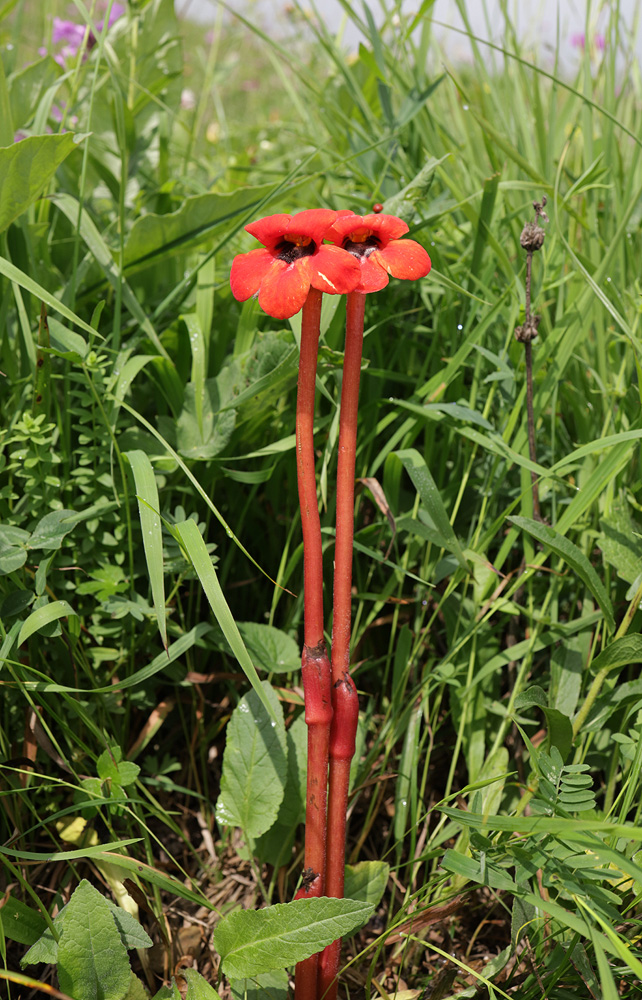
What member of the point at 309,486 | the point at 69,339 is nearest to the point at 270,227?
the point at 309,486

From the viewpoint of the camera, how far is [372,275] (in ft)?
2.93

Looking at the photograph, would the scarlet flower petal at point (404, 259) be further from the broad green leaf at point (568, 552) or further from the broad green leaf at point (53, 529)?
the broad green leaf at point (53, 529)

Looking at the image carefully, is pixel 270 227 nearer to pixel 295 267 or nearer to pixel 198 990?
pixel 295 267

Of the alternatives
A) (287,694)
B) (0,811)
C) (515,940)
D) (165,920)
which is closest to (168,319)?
(287,694)

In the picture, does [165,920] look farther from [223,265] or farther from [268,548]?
[223,265]

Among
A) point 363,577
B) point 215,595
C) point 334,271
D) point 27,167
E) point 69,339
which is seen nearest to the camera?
point 334,271

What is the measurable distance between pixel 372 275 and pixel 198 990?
2.96 ft

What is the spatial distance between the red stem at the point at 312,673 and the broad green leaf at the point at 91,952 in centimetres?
23

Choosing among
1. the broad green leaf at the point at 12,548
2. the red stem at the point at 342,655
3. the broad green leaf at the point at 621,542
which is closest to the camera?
the red stem at the point at 342,655

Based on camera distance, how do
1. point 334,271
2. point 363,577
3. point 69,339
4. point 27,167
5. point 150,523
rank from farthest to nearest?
point 363,577 < point 69,339 < point 27,167 < point 150,523 < point 334,271

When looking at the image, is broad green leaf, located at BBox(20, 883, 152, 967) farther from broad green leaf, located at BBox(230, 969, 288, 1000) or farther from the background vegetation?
broad green leaf, located at BBox(230, 969, 288, 1000)

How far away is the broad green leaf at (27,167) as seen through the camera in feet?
3.70

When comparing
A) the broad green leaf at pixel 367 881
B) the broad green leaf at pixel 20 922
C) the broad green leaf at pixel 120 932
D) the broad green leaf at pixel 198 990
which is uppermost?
the broad green leaf at pixel 20 922

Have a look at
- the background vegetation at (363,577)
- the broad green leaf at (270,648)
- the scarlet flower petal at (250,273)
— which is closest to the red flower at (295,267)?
the scarlet flower petal at (250,273)
